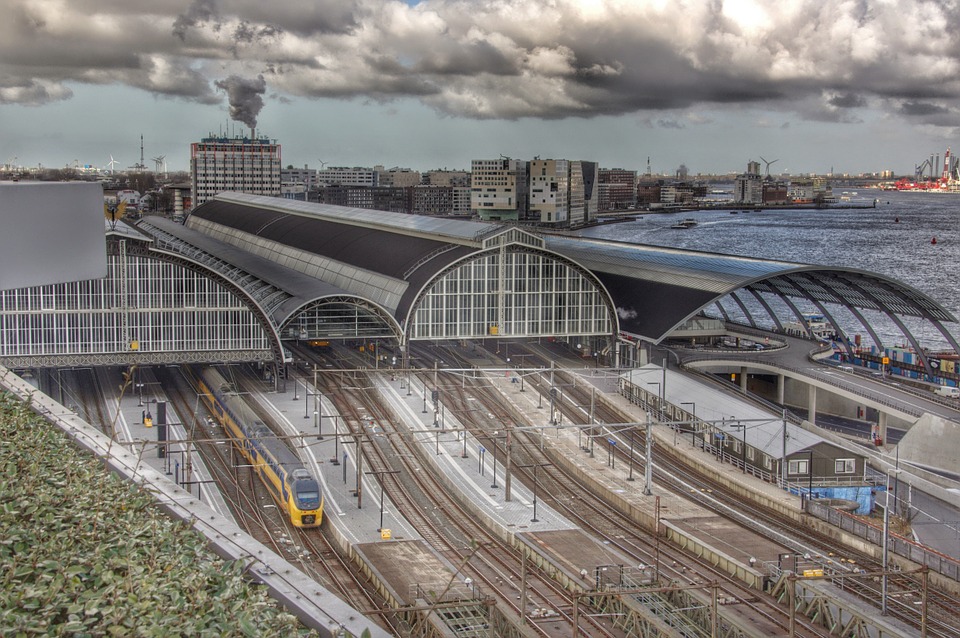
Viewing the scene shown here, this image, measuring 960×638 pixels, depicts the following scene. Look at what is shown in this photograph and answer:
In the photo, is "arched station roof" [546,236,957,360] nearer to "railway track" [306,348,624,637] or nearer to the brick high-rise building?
"railway track" [306,348,624,637]

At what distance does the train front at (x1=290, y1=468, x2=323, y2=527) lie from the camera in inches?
1246

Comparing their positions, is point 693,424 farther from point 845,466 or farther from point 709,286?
point 709,286

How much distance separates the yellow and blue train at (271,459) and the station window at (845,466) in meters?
19.3

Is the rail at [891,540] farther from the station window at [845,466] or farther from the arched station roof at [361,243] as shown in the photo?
the arched station roof at [361,243]

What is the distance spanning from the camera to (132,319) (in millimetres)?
45906

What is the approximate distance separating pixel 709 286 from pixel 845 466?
1759cm

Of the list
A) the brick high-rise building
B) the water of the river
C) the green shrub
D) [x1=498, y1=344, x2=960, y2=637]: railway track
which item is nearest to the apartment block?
the water of the river

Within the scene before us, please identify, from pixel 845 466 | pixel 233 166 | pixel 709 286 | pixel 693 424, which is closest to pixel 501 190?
pixel 233 166

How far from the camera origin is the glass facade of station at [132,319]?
44.5 meters

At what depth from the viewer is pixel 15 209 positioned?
11719 millimetres

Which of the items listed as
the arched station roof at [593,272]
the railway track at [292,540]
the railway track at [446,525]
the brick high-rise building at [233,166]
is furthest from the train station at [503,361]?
the brick high-rise building at [233,166]

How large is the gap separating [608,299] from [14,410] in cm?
3985

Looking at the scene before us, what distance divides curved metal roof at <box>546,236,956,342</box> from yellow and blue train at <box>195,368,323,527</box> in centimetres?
2242

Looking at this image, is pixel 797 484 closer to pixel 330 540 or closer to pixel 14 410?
pixel 330 540
